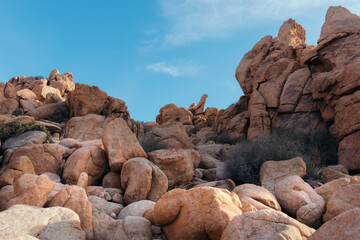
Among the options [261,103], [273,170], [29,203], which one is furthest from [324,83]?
[29,203]

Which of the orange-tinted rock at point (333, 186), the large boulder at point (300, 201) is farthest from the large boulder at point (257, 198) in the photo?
the orange-tinted rock at point (333, 186)

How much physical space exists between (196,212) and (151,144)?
22.9ft

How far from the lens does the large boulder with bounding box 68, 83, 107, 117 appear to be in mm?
20219

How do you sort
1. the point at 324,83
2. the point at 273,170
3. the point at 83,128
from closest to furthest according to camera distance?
the point at 273,170, the point at 324,83, the point at 83,128

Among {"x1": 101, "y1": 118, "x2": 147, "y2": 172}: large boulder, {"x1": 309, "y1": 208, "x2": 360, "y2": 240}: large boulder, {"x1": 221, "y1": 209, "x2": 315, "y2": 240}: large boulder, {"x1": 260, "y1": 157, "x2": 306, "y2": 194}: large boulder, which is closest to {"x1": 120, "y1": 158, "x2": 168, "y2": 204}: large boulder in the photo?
{"x1": 101, "y1": 118, "x2": 147, "y2": 172}: large boulder

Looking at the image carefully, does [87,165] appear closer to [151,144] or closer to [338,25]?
[151,144]

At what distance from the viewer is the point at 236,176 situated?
10547mm

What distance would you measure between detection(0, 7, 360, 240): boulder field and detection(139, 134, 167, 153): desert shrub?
4 cm

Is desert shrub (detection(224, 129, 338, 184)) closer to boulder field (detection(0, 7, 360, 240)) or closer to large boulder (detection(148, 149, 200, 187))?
boulder field (detection(0, 7, 360, 240))

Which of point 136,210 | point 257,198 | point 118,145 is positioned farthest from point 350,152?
point 136,210

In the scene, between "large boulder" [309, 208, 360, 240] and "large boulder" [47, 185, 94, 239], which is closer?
"large boulder" [309, 208, 360, 240]

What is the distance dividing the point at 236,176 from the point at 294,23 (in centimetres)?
2099

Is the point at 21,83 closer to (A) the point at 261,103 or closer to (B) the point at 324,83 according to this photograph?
(A) the point at 261,103

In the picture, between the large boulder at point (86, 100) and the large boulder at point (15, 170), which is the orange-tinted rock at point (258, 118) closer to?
the large boulder at point (86, 100)
